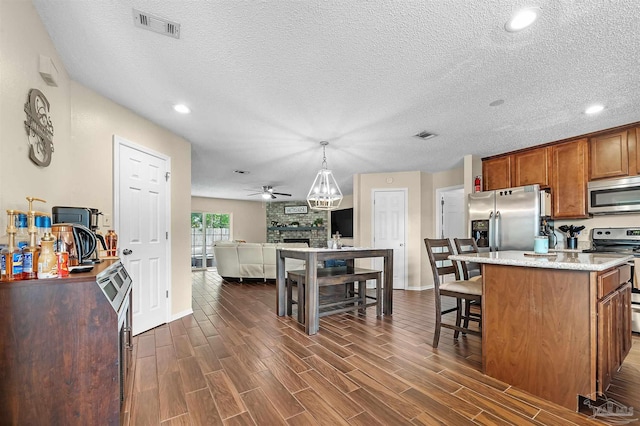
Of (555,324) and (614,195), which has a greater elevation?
(614,195)

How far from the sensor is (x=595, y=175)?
10.9 ft

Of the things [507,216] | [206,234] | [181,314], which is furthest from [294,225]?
[507,216]

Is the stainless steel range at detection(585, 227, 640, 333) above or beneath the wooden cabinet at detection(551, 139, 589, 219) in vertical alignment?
beneath

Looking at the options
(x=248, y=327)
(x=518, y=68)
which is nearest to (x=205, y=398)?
(x=248, y=327)

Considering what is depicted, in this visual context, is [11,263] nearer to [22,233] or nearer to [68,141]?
[22,233]

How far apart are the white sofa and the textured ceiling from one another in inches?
124

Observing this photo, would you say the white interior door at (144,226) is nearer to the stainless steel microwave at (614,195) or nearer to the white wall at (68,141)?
the white wall at (68,141)

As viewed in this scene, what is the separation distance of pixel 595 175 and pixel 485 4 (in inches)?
125

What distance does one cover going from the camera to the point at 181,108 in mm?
2697

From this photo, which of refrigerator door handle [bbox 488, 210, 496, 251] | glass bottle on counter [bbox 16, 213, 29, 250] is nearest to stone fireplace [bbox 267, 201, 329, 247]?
refrigerator door handle [bbox 488, 210, 496, 251]

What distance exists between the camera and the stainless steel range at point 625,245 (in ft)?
9.45

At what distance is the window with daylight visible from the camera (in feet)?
28.1

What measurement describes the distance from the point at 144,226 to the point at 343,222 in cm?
632

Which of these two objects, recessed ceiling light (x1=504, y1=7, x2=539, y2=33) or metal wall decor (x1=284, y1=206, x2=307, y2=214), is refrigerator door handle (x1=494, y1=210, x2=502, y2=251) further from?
metal wall decor (x1=284, y1=206, x2=307, y2=214)
